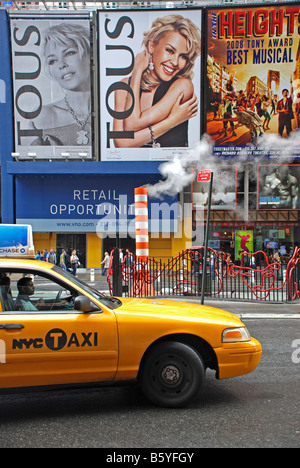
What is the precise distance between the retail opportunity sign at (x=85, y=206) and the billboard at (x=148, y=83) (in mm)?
2168

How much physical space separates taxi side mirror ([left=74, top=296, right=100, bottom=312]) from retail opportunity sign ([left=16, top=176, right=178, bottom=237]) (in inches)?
907

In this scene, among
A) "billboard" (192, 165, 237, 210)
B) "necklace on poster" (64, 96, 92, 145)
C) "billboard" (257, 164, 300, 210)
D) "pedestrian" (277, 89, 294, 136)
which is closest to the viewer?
"pedestrian" (277, 89, 294, 136)

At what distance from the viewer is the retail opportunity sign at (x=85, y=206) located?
2706cm

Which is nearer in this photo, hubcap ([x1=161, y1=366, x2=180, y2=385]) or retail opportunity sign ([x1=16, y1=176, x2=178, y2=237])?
hubcap ([x1=161, y1=366, x2=180, y2=385])

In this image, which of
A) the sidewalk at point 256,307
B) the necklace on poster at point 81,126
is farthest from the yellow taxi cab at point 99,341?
the necklace on poster at point 81,126

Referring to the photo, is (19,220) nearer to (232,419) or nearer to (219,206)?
(219,206)

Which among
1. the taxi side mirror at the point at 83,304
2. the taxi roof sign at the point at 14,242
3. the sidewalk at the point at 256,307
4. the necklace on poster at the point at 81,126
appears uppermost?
the necklace on poster at the point at 81,126

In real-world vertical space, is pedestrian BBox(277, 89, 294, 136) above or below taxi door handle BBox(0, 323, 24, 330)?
above

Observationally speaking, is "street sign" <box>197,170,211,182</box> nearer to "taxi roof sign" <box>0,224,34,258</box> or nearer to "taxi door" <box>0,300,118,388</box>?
"taxi roof sign" <box>0,224,34,258</box>

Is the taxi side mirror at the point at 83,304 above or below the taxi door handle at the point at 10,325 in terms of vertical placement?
above

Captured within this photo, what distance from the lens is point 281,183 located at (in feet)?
85.1

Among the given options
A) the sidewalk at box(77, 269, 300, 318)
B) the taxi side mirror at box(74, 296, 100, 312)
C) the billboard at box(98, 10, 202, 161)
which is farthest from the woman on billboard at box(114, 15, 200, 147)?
the taxi side mirror at box(74, 296, 100, 312)

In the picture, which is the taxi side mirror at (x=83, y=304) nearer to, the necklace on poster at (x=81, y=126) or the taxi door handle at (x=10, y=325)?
the taxi door handle at (x=10, y=325)

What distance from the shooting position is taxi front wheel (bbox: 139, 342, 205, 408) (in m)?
3.89
